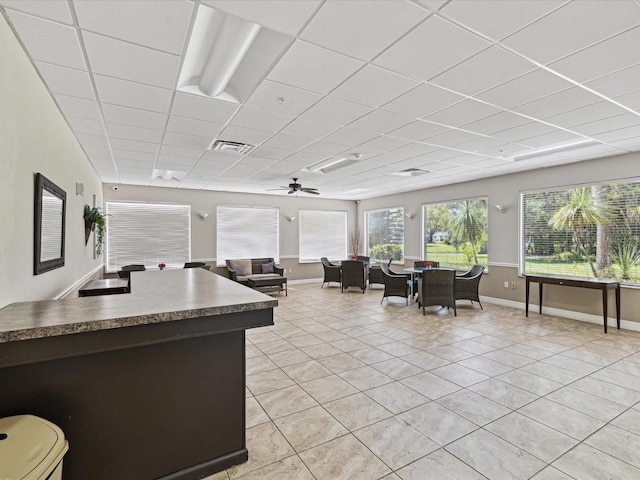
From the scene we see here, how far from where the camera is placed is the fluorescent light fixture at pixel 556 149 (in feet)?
14.5

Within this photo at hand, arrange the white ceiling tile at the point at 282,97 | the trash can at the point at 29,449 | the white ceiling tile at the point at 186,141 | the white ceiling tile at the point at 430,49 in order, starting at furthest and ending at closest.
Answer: the white ceiling tile at the point at 186,141, the white ceiling tile at the point at 282,97, the white ceiling tile at the point at 430,49, the trash can at the point at 29,449

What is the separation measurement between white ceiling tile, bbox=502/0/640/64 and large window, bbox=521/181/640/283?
4.23 meters

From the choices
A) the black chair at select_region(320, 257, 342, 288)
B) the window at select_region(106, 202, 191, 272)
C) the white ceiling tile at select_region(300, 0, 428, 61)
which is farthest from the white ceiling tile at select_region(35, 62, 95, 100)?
the black chair at select_region(320, 257, 342, 288)

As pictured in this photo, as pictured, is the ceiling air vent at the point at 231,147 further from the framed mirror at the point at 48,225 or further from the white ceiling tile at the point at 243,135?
the framed mirror at the point at 48,225

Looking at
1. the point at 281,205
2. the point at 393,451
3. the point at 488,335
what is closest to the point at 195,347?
the point at 393,451

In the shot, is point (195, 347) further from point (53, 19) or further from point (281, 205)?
point (281, 205)

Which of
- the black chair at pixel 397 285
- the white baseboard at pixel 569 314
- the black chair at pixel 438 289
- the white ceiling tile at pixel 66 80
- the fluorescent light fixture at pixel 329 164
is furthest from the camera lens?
the black chair at pixel 397 285

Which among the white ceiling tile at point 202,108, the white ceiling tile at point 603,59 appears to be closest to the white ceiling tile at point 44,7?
the white ceiling tile at point 202,108

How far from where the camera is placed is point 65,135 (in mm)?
3430

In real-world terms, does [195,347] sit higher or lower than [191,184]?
lower

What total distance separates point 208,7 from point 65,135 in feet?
8.46

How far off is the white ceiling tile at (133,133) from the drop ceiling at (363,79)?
2cm

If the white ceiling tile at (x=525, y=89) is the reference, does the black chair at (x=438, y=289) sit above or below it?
below

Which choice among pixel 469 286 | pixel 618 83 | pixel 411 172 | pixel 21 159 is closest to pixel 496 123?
pixel 618 83
